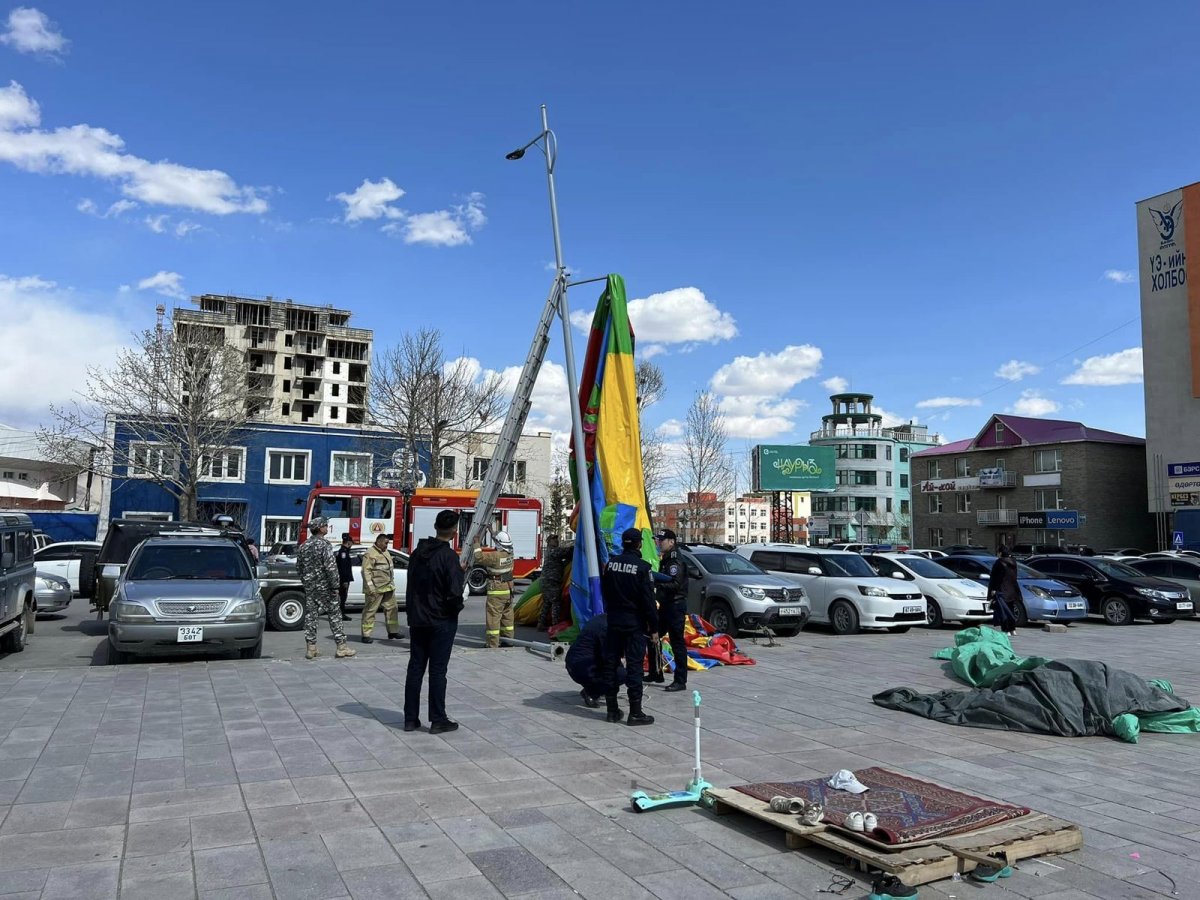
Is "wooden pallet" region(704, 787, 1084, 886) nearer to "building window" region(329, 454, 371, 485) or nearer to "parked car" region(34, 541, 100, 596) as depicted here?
"parked car" region(34, 541, 100, 596)

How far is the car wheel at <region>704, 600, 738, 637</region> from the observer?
1512 centimetres

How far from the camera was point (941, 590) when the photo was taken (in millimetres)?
18000

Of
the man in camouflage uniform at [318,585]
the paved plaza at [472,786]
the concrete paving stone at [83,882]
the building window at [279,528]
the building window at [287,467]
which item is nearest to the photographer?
the concrete paving stone at [83,882]

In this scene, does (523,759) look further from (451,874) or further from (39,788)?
(39,788)

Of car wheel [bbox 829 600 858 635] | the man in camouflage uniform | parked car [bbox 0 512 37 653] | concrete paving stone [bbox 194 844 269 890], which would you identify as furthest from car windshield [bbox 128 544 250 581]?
car wheel [bbox 829 600 858 635]

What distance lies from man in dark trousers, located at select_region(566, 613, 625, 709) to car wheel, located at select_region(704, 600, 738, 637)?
22.5 ft

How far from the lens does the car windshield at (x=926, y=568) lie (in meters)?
18.6

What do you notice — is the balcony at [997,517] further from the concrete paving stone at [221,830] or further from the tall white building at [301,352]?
the concrete paving stone at [221,830]

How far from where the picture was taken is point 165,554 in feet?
39.5

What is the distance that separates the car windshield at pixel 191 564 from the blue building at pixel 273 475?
31309mm

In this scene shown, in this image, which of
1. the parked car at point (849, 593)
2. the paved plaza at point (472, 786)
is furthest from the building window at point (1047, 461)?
the paved plaza at point (472, 786)

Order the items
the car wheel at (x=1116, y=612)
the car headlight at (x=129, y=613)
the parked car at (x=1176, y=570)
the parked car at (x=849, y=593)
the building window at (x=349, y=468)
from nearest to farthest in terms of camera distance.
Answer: the car headlight at (x=129, y=613) < the parked car at (x=849, y=593) < the car wheel at (x=1116, y=612) < the parked car at (x=1176, y=570) < the building window at (x=349, y=468)

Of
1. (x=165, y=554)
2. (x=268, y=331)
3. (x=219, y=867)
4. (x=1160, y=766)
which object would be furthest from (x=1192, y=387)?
(x=268, y=331)

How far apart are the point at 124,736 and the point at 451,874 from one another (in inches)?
171
